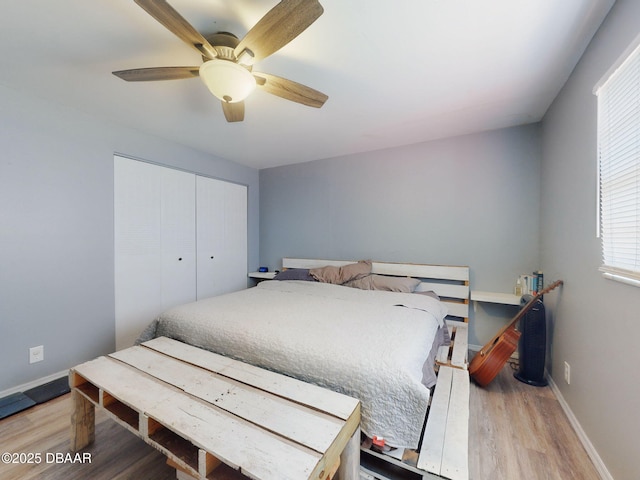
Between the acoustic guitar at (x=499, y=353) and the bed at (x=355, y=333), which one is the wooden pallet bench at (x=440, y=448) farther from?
the acoustic guitar at (x=499, y=353)

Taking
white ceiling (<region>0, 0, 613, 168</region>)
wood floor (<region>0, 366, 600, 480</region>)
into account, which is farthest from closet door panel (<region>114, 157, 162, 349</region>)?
wood floor (<region>0, 366, 600, 480</region>)

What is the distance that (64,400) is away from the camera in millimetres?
2002

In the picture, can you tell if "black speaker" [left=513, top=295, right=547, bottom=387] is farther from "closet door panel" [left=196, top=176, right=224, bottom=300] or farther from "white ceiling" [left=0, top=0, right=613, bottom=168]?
"closet door panel" [left=196, top=176, right=224, bottom=300]

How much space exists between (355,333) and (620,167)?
5.21 feet

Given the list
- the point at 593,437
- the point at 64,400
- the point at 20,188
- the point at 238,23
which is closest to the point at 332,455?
the point at 593,437

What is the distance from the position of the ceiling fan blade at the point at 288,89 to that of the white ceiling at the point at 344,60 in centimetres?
19

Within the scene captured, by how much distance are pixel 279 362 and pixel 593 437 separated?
1786 millimetres

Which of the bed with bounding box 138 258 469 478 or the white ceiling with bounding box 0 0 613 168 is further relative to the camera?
the white ceiling with bounding box 0 0 613 168

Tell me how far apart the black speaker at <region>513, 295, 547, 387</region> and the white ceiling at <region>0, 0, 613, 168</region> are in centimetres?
173

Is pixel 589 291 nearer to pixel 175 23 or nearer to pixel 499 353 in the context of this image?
pixel 499 353

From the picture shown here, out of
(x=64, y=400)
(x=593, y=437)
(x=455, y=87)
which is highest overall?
(x=455, y=87)

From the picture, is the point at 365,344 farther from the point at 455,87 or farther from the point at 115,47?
the point at 115,47

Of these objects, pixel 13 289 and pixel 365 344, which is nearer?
pixel 365 344

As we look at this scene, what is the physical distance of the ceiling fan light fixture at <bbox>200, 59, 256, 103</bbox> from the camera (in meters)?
1.36
